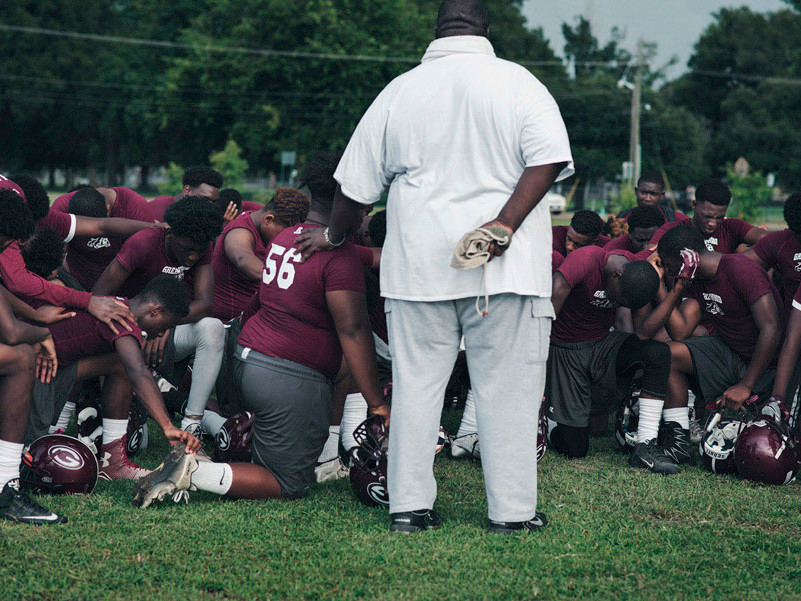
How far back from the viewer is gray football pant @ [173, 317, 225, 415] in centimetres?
592

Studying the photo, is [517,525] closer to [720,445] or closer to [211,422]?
[720,445]

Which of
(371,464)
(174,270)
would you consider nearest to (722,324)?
(371,464)

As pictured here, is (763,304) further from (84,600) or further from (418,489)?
(84,600)

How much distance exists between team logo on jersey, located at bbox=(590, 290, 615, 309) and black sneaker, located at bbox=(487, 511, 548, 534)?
7.51ft

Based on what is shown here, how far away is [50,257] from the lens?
5.59 meters

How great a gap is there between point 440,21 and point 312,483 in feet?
8.69

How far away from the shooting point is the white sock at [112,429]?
5.40m

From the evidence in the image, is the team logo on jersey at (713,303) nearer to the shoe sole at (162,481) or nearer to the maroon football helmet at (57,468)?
the shoe sole at (162,481)

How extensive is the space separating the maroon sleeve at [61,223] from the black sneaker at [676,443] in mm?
4430

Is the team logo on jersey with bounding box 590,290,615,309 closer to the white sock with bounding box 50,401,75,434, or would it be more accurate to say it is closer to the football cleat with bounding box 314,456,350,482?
the football cleat with bounding box 314,456,350,482

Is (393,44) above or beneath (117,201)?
above

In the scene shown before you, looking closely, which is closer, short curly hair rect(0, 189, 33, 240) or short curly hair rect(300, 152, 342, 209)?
short curly hair rect(0, 189, 33, 240)

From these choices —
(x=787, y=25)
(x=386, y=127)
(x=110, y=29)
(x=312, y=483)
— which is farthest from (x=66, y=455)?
(x=787, y=25)

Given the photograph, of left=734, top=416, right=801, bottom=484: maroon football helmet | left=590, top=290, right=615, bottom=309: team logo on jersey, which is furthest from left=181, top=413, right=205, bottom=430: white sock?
left=734, top=416, right=801, bottom=484: maroon football helmet
